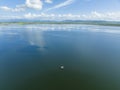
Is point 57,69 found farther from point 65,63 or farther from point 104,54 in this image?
point 104,54

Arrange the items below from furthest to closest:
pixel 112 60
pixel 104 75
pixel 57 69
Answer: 1. pixel 112 60
2. pixel 57 69
3. pixel 104 75

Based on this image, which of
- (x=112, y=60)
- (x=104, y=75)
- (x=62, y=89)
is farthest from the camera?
(x=112, y=60)

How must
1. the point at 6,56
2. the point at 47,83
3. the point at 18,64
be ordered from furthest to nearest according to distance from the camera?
1. the point at 6,56
2. the point at 18,64
3. the point at 47,83

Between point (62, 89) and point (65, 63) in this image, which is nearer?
point (62, 89)

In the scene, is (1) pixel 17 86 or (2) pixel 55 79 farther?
(2) pixel 55 79

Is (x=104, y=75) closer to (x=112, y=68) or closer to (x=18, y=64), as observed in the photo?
(x=112, y=68)

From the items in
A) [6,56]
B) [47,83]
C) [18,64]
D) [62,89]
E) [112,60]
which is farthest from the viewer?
[6,56]

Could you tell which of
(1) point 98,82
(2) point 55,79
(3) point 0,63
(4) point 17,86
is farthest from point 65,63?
(3) point 0,63

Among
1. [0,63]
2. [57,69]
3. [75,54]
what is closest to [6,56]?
[0,63]

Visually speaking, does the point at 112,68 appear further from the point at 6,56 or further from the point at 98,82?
the point at 6,56
